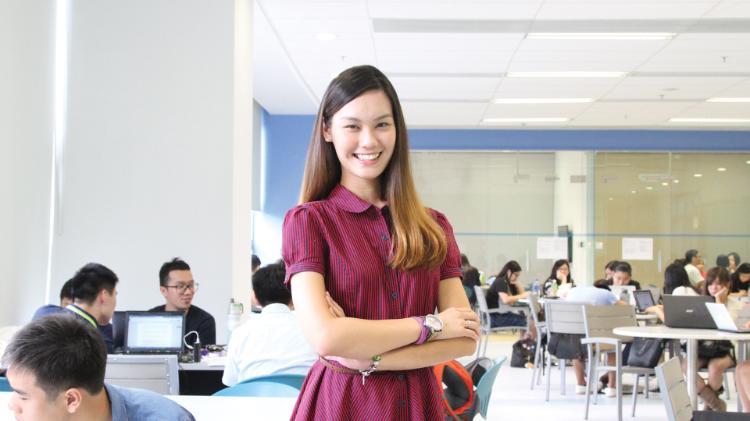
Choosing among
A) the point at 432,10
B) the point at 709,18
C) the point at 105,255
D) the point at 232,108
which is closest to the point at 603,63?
Result: the point at 709,18

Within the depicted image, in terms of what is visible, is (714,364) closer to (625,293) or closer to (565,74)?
(625,293)

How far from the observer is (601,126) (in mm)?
14375

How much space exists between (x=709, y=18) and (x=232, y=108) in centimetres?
431

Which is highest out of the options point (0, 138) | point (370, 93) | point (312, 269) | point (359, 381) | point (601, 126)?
point (601, 126)

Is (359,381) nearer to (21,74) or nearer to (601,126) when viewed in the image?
(21,74)

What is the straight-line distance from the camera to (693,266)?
13070 mm

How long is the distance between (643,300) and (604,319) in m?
2.19

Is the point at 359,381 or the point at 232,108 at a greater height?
the point at 232,108

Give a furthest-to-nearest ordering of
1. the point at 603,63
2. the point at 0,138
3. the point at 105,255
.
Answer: the point at 603,63
the point at 105,255
the point at 0,138

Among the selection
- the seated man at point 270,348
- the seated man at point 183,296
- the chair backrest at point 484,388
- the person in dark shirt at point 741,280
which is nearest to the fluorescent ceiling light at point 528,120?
the person in dark shirt at point 741,280

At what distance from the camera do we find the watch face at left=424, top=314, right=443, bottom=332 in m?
1.50

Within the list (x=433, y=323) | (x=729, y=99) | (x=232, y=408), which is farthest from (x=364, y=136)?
(x=729, y=99)

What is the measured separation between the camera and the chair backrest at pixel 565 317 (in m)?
7.69

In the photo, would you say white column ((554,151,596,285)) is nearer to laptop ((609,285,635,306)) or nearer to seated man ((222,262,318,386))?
laptop ((609,285,635,306))
